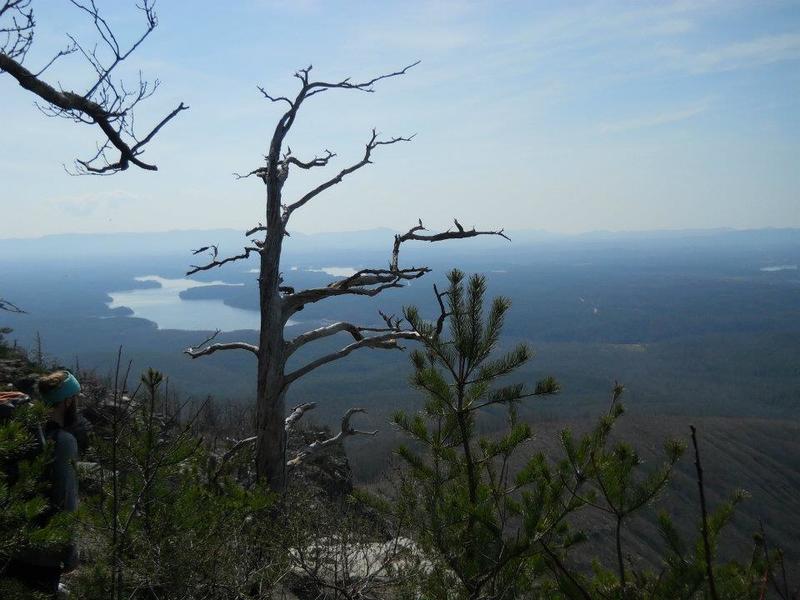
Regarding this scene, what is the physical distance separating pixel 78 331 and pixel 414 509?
3960 inches

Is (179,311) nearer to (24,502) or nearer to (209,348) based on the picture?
(209,348)

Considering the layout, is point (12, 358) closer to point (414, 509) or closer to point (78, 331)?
point (414, 509)

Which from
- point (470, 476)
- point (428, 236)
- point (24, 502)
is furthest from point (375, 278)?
point (24, 502)

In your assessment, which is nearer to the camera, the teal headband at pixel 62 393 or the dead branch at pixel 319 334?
the teal headband at pixel 62 393

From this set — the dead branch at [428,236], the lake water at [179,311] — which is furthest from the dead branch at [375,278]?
the lake water at [179,311]

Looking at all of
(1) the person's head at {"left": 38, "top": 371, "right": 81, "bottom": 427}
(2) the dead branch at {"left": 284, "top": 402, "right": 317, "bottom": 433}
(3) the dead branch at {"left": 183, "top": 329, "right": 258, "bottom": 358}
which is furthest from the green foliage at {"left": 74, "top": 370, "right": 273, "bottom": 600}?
(2) the dead branch at {"left": 284, "top": 402, "right": 317, "bottom": 433}

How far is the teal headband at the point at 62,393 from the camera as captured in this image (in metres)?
3.96

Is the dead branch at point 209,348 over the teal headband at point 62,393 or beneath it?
beneath

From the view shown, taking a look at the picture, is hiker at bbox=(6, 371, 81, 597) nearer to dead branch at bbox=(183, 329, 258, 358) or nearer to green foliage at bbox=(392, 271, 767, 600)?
A: green foliage at bbox=(392, 271, 767, 600)

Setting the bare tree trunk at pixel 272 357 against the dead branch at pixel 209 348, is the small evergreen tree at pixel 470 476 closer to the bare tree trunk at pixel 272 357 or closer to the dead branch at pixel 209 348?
the bare tree trunk at pixel 272 357

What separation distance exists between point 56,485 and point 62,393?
567mm

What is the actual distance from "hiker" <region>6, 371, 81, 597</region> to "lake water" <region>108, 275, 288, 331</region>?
89710 millimetres

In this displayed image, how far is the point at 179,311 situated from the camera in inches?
5325

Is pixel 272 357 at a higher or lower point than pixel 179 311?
higher
